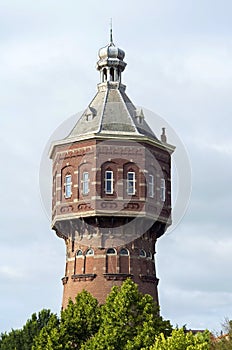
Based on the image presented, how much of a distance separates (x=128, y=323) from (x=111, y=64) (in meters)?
18.8

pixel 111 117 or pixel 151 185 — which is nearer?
pixel 151 185

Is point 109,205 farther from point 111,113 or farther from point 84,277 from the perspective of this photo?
point 111,113

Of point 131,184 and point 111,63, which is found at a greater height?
point 111,63

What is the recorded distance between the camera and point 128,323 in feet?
132

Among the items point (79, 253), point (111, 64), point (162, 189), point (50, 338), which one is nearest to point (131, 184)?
point (162, 189)

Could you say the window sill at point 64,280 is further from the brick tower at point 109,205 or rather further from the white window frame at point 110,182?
the white window frame at point 110,182

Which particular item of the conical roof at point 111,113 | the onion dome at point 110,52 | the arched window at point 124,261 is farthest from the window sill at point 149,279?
the onion dome at point 110,52

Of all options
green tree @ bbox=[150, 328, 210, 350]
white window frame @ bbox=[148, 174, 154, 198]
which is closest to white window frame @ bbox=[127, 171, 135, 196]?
white window frame @ bbox=[148, 174, 154, 198]

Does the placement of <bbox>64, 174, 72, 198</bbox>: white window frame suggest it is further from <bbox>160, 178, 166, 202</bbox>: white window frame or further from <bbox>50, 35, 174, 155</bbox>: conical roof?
<bbox>160, 178, 166, 202</bbox>: white window frame

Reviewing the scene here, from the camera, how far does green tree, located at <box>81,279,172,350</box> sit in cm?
3894

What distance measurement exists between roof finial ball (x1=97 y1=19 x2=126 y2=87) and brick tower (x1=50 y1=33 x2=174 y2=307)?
457 centimetres

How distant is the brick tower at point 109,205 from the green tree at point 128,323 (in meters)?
4.96

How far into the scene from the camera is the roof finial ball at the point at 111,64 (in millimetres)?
52369

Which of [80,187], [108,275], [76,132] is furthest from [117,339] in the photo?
[76,132]
